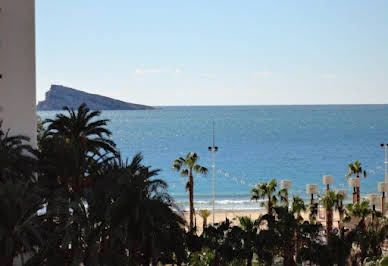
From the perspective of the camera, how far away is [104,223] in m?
23.3

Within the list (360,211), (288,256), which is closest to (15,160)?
(288,256)

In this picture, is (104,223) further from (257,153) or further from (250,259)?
(257,153)

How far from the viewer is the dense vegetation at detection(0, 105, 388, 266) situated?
74.8 ft

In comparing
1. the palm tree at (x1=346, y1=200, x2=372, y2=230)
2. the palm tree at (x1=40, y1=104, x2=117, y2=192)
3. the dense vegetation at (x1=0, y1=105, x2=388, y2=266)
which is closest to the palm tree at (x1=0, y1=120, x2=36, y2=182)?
the dense vegetation at (x1=0, y1=105, x2=388, y2=266)

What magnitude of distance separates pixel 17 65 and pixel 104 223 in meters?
9.07

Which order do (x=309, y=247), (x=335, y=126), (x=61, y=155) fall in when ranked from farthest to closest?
(x=335, y=126) → (x=309, y=247) → (x=61, y=155)

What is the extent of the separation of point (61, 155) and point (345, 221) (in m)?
15.8

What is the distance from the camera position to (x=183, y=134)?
176 m

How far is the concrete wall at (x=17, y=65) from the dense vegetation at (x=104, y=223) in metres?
1.22

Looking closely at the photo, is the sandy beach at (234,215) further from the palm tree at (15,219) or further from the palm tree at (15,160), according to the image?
Result: the palm tree at (15,219)

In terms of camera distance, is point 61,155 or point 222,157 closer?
point 61,155

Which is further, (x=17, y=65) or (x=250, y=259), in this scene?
(x=250, y=259)

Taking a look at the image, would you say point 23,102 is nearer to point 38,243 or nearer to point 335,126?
point 38,243

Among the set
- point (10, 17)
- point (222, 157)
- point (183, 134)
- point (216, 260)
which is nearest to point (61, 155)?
point (10, 17)
